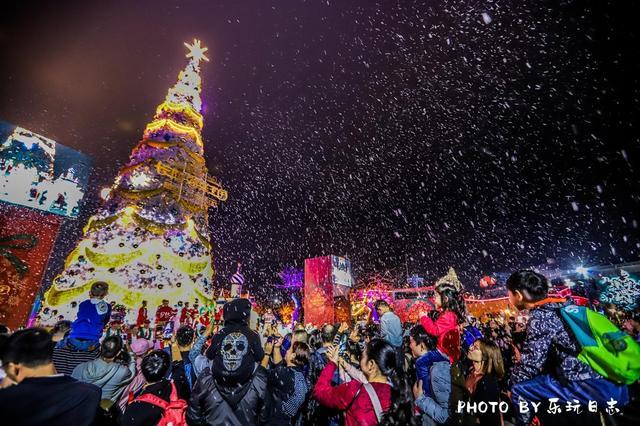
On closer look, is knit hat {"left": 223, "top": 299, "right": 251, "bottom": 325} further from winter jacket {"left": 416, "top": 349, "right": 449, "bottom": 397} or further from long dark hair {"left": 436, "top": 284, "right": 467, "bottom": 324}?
long dark hair {"left": 436, "top": 284, "right": 467, "bottom": 324}

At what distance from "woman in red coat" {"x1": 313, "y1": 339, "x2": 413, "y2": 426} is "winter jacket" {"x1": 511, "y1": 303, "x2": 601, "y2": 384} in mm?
1150

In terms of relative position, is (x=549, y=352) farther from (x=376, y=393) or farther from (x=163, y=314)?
(x=163, y=314)

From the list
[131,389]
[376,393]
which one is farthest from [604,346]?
[131,389]

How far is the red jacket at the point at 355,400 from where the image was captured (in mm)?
2492

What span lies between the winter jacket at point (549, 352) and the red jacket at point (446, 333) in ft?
4.71

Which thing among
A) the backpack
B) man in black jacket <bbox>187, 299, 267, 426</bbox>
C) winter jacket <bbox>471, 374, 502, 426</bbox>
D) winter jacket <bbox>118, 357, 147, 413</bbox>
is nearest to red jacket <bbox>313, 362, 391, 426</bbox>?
man in black jacket <bbox>187, 299, 267, 426</bbox>

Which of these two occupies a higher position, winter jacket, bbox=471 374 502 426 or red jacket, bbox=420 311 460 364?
red jacket, bbox=420 311 460 364

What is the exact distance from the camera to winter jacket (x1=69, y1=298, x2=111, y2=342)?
4100 mm

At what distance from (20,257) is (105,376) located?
17.4m

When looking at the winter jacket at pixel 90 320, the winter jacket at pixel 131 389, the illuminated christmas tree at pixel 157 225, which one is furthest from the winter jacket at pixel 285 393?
the illuminated christmas tree at pixel 157 225

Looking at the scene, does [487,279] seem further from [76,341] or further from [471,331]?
[76,341]

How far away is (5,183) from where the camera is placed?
586 inches

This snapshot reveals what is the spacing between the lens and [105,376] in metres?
3.50

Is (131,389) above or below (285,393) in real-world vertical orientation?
below
